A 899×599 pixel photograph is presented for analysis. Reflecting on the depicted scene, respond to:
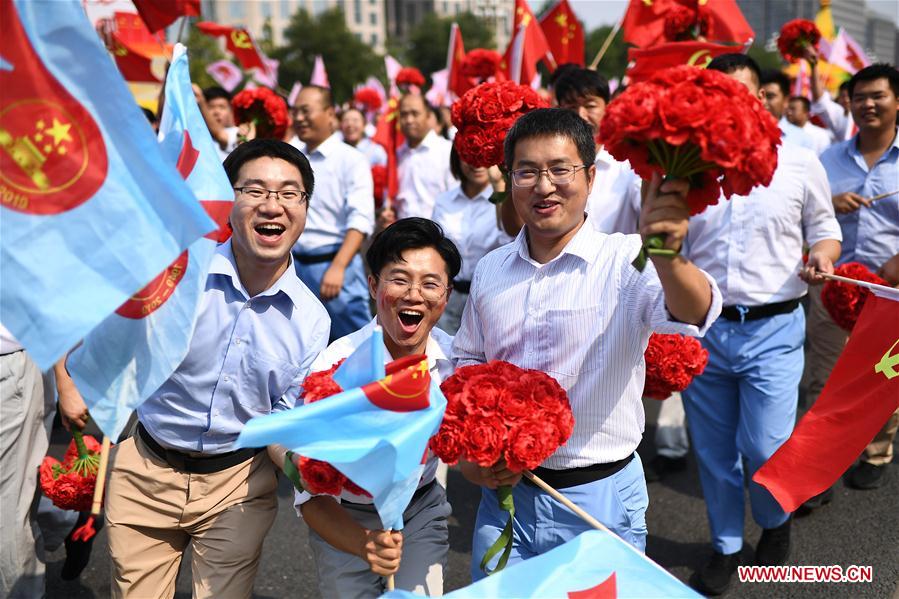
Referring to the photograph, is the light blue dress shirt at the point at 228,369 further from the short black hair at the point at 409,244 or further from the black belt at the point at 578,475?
the black belt at the point at 578,475

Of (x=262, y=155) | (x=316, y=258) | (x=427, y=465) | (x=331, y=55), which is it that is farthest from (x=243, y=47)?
(x=331, y=55)

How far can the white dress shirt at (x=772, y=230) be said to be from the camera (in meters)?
4.28

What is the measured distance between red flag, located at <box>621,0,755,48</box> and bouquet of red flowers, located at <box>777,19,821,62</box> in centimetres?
246

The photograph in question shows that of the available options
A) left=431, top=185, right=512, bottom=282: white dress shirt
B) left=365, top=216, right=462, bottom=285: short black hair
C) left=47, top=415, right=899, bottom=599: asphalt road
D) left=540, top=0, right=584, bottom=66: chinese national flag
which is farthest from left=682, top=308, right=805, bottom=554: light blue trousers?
left=540, top=0, right=584, bottom=66: chinese national flag

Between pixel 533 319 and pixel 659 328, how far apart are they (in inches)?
17.5

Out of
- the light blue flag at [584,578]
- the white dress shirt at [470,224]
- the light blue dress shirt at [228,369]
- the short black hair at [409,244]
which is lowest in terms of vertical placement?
the white dress shirt at [470,224]

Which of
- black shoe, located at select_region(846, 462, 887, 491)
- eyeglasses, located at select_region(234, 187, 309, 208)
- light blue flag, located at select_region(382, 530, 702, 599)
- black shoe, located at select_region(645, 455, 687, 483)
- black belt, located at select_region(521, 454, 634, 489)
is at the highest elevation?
eyeglasses, located at select_region(234, 187, 309, 208)

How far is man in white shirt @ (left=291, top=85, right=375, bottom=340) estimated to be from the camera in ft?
21.3

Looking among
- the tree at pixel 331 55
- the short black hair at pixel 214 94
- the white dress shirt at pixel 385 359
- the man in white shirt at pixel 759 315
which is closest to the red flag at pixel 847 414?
the man in white shirt at pixel 759 315

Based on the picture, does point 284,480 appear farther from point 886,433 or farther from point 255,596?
point 886,433

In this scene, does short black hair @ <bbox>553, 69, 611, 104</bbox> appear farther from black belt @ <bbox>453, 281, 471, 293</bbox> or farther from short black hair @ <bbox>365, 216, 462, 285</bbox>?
short black hair @ <bbox>365, 216, 462, 285</bbox>

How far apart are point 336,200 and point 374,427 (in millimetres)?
4303

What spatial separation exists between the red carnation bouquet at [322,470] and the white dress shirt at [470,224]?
124 inches

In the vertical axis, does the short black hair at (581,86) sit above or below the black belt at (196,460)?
above
